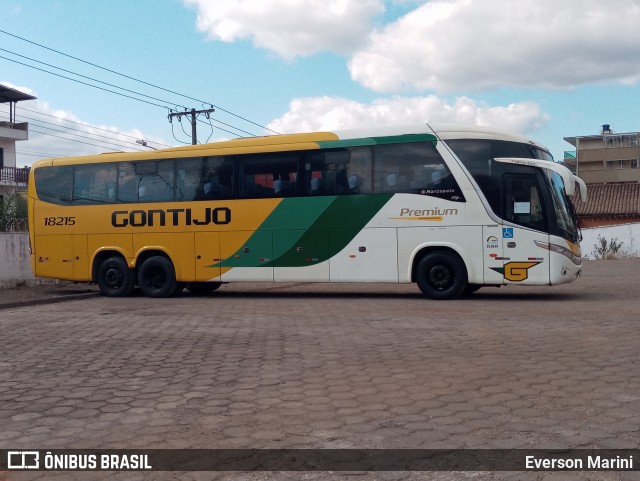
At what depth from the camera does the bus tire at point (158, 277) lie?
1762cm

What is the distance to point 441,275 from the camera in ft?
49.7

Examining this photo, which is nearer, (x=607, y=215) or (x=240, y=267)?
(x=240, y=267)

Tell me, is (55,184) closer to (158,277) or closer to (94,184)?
(94,184)

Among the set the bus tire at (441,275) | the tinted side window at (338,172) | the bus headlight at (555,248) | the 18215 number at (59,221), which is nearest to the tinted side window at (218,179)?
the tinted side window at (338,172)

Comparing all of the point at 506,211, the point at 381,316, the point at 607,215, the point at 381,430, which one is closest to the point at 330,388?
the point at 381,430

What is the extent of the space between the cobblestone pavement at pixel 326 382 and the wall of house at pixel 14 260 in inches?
330

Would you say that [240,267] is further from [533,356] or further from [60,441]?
[60,441]

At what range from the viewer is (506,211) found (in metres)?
14.7

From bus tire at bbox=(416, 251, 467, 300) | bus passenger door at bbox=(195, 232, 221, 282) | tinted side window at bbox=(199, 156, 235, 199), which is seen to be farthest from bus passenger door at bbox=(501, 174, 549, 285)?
bus passenger door at bbox=(195, 232, 221, 282)

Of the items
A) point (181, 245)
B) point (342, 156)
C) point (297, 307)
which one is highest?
point (342, 156)

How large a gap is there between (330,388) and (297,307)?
805 cm

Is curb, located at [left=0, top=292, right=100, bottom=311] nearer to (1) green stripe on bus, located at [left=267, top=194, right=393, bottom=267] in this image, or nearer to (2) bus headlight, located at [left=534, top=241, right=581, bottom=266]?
(1) green stripe on bus, located at [left=267, top=194, right=393, bottom=267]

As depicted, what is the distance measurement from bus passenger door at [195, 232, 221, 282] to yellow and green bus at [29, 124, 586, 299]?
0.11 ft

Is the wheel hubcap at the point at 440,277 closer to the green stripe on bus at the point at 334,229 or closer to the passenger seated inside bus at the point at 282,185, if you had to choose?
the green stripe on bus at the point at 334,229
